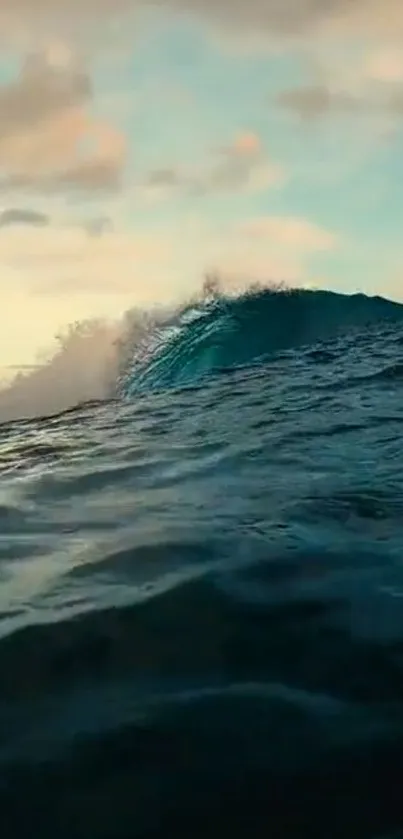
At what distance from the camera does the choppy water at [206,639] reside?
7.85 feet

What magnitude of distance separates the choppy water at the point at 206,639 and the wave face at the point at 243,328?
8877 mm

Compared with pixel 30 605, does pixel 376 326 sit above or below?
above

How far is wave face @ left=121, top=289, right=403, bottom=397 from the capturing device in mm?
16906

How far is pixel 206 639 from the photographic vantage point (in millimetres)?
3428

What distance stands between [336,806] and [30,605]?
71.0 inches

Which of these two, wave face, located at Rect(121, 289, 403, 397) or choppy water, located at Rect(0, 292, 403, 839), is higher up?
wave face, located at Rect(121, 289, 403, 397)

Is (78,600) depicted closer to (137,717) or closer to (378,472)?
(137,717)

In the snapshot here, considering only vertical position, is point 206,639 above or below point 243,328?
below

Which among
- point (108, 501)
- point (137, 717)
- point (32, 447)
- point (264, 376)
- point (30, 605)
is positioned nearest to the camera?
point (137, 717)

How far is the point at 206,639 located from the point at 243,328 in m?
14.4

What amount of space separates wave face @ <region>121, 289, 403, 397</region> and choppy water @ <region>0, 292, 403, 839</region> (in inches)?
349

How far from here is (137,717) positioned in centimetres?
279

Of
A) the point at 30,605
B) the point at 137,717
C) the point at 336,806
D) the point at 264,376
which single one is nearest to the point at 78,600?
the point at 30,605

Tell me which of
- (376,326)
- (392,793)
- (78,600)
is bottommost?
(392,793)
